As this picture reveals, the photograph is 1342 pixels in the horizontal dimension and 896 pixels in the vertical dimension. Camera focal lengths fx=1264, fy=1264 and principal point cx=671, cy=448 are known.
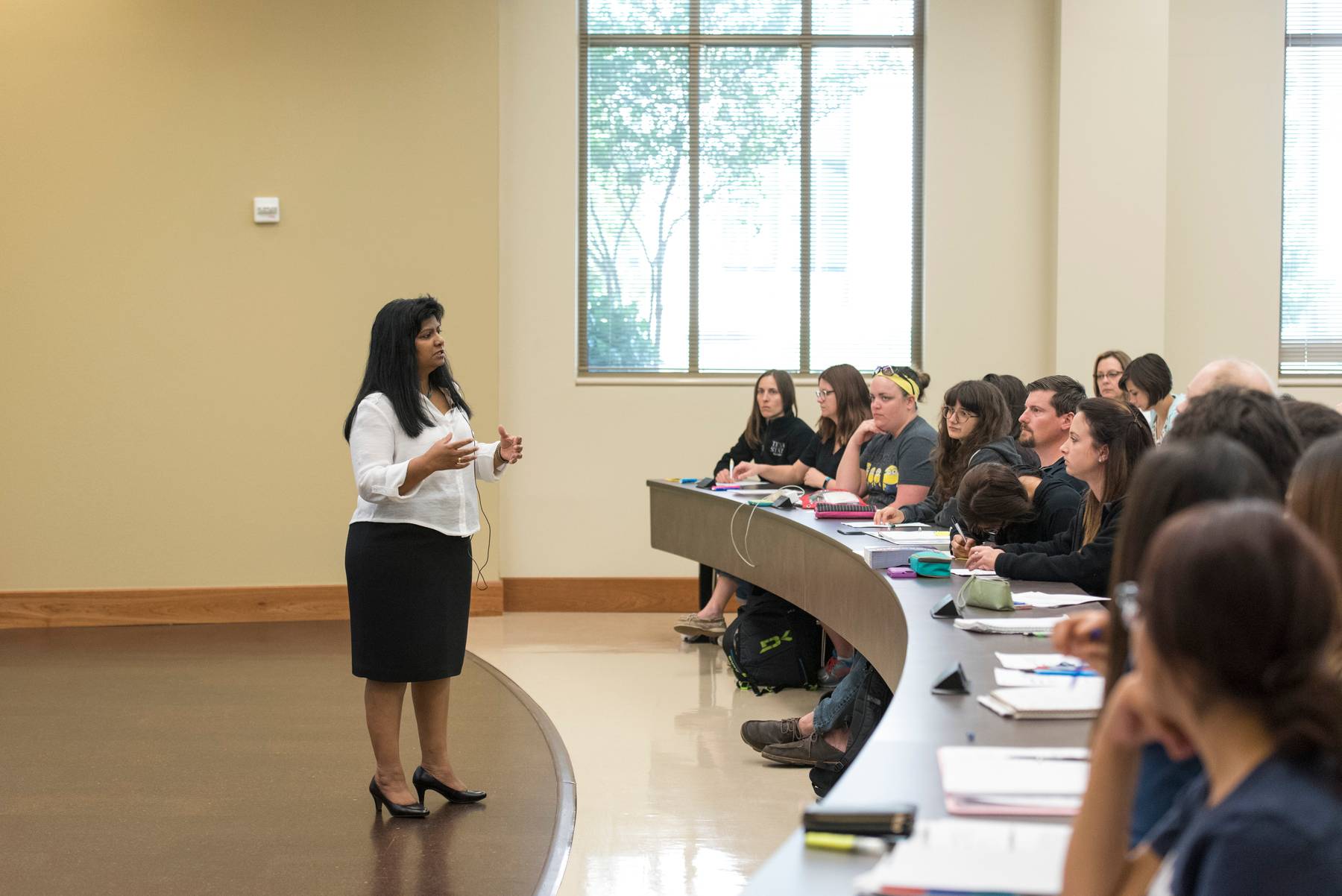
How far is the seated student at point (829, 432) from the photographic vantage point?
5.92m

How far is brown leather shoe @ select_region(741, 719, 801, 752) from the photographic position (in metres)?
4.19

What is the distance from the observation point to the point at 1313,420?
229 centimetres

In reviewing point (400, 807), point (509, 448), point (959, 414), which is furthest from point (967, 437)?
point (400, 807)

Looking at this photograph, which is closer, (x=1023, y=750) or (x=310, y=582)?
(x=1023, y=750)

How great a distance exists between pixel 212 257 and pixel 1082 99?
4.94 m

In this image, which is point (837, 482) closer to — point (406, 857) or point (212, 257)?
point (406, 857)

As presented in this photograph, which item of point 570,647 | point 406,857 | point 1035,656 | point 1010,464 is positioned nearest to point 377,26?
point 570,647

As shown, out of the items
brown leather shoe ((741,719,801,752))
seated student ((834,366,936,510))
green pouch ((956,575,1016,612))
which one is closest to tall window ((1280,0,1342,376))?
seated student ((834,366,936,510))

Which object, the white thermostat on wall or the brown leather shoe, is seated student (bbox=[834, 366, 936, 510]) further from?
the white thermostat on wall

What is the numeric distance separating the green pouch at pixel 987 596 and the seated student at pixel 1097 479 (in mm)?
382

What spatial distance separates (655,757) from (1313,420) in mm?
2609

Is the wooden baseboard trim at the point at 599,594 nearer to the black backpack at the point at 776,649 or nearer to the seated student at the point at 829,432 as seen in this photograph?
the seated student at the point at 829,432

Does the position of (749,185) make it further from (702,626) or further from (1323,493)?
(1323,493)

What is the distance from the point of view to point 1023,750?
169 cm
